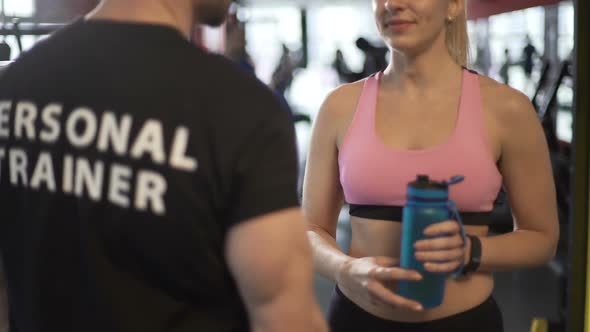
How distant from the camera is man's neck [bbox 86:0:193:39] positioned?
924mm

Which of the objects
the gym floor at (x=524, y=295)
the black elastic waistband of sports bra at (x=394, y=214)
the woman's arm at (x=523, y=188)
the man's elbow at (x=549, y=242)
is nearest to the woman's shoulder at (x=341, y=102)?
the black elastic waistband of sports bra at (x=394, y=214)

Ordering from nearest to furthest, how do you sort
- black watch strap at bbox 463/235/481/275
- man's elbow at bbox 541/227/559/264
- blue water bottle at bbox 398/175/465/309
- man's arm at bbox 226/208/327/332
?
man's arm at bbox 226/208/327/332 < blue water bottle at bbox 398/175/465/309 < black watch strap at bbox 463/235/481/275 < man's elbow at bbox 541/227/559/264

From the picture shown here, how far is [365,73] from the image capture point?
644 centimetres

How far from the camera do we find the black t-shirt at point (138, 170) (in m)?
0.86

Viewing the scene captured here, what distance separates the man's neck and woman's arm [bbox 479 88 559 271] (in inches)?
29.4

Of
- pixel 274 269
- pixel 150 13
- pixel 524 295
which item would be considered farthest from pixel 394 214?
pixel 524 295

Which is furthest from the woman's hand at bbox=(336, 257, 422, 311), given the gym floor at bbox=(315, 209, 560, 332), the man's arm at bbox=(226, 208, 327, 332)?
the gym floor at bbox=(315, 209, 560, 332)

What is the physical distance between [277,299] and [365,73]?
5698 mm

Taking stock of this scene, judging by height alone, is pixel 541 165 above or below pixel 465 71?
below

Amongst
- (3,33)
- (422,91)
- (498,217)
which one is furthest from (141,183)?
(498,217)

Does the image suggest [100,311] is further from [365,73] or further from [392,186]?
[365,73]

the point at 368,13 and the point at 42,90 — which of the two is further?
the point at 368,13

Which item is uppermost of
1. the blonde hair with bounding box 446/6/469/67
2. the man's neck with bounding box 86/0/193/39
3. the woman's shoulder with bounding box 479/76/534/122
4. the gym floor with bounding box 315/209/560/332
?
the man's neck with bounding box 86/0/193/39

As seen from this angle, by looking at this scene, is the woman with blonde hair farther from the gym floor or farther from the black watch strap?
the gym floor
